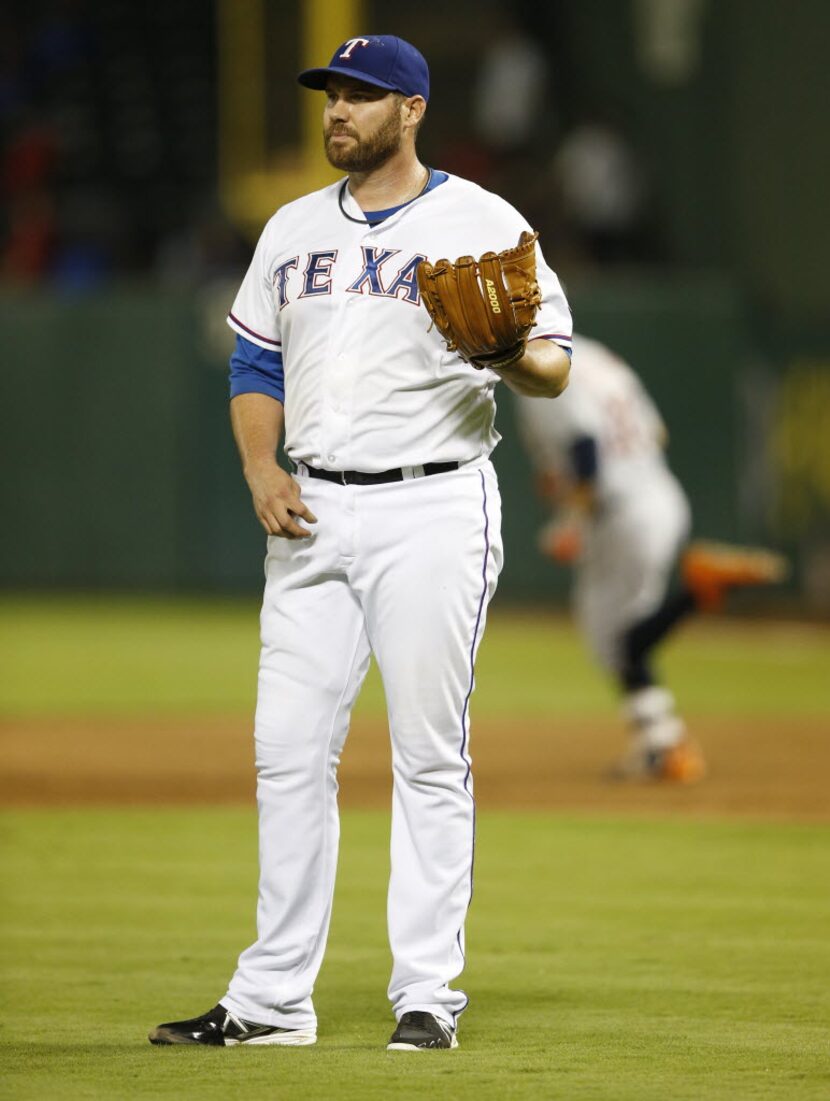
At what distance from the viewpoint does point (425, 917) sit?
421 cm

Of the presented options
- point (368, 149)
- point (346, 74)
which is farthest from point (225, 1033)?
point (346, 74)

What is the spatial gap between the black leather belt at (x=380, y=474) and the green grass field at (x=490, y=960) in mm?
1172

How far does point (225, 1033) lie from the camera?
4.22 m

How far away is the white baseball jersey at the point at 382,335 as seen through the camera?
427 cm

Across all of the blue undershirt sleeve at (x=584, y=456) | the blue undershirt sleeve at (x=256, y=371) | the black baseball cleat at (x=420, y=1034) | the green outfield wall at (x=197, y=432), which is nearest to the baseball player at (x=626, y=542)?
the blue undershirt sleeve at (x=584, y=456)

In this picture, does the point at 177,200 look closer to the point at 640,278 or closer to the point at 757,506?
the point at 640,278

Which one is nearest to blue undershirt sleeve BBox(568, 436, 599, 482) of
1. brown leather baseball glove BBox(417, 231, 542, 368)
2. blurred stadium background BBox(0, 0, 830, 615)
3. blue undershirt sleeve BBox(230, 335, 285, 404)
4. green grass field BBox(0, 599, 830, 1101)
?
green grass field BBox(0, 599, 830, 1101)

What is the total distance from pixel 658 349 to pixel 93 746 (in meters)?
9.39

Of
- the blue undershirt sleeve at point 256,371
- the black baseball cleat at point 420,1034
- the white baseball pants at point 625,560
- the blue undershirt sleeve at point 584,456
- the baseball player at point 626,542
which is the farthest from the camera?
the white baseball pants at point 625,560

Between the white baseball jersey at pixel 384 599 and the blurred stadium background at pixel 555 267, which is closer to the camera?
the white baseball jersey at pixel 384 599

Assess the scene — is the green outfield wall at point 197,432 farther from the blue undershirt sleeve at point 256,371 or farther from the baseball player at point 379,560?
the baseball player at point 379,560

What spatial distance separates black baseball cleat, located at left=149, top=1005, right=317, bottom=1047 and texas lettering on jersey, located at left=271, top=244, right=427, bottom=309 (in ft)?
4.96

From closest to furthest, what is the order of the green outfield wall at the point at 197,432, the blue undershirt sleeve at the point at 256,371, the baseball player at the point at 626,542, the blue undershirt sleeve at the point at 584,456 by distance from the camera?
the blue undershirt sleeve at the point at 256,371
the blue undershirt sleeve at the point at 584,456
the baseball player at the point at 626,542
the green outfield wall at the point at 197,432

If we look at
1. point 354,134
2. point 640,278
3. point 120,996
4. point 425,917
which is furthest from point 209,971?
point 640,278
